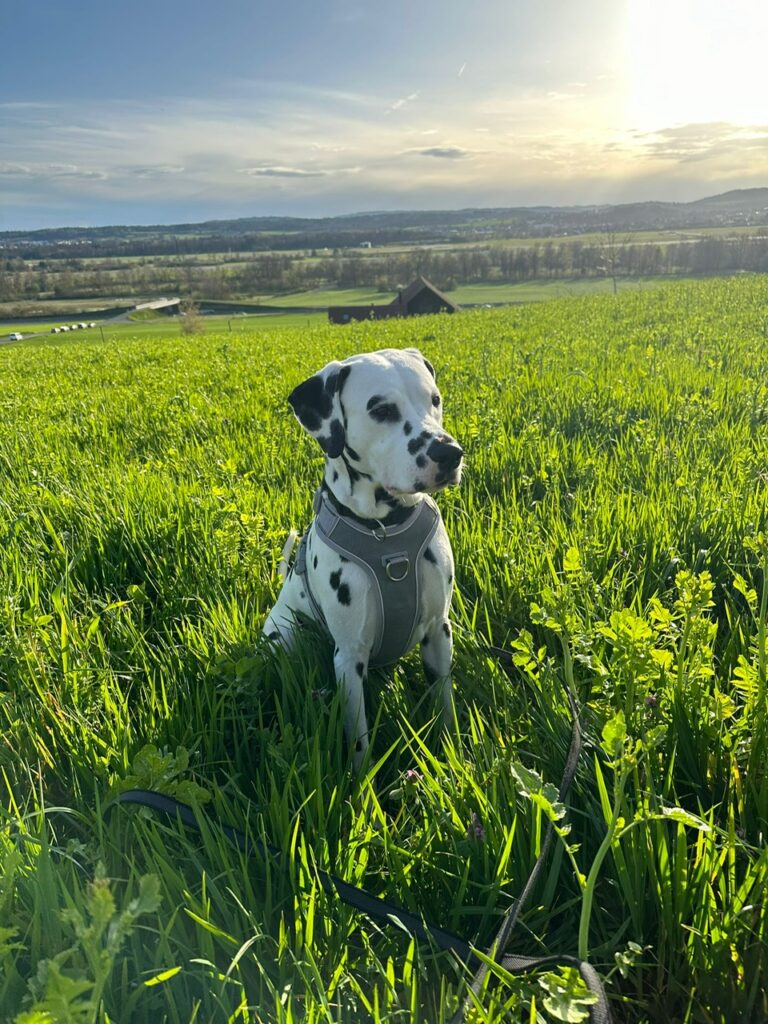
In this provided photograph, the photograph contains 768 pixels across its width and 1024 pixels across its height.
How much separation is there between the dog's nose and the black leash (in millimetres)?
964

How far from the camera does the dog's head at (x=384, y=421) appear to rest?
2.38 m

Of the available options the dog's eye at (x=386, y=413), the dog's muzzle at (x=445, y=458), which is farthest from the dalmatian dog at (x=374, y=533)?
the dog's muzzle at (x=445, y=458)

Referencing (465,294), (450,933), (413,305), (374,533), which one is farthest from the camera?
(465,294)

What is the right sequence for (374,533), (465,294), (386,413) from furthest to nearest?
(465,294)
(374,533)
(386,413)

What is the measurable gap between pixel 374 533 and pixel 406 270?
101112mm

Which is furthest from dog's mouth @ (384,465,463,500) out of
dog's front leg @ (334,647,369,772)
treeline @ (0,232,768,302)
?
treeline @ (0,232,768,302)

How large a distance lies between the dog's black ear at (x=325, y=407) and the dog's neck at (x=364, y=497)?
81 mm

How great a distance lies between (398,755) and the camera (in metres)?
2.34

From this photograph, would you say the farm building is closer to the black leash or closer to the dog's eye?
the dog's eye

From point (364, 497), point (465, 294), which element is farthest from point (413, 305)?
point (364, 497)

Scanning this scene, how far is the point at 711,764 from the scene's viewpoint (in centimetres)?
187

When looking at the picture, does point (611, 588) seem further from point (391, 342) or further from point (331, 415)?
point (391, 342)

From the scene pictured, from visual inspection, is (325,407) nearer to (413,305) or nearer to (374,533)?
(374,533)

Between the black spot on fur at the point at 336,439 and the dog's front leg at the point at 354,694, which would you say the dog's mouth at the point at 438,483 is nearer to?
the black spot on fur at the point at 336,439
